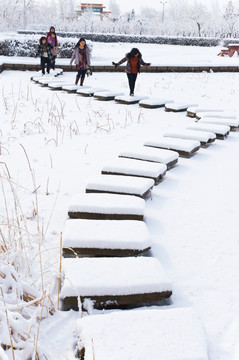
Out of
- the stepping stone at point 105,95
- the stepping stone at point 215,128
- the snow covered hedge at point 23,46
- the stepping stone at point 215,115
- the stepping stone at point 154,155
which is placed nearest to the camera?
the stepping stone at point 154,155

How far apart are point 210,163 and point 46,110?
3331 millimetres

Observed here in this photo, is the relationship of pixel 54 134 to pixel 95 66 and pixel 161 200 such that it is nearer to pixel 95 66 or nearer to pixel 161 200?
pixel 161 200

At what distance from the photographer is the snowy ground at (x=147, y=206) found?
5.73 ft

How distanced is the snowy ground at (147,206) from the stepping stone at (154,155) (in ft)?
0.49

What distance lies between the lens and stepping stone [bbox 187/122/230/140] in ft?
15.7

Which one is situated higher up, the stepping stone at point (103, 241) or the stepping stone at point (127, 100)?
the stepping stone at point (127, 100)

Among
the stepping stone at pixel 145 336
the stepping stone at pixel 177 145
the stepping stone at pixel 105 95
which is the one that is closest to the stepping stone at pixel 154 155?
the stepping stone at pixel 177 145

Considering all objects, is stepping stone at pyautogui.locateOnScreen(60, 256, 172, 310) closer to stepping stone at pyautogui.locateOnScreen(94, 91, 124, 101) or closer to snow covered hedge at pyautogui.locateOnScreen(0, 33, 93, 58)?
stepping stone at pyautogui.locateOnScreen(94, 91, 124, 101)

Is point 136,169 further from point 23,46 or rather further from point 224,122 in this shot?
point 23,46

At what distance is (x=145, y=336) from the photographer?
1417 millimetres

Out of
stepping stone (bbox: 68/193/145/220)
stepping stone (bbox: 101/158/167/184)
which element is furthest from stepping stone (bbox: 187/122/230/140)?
stepping stone (bbox: 68/193/145/220)

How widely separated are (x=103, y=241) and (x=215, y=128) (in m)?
3.24

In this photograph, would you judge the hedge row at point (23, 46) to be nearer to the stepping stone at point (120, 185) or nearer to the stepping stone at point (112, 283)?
the stepping stone at point (120, 185)

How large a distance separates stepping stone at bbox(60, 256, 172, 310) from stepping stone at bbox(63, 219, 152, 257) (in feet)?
0.64
